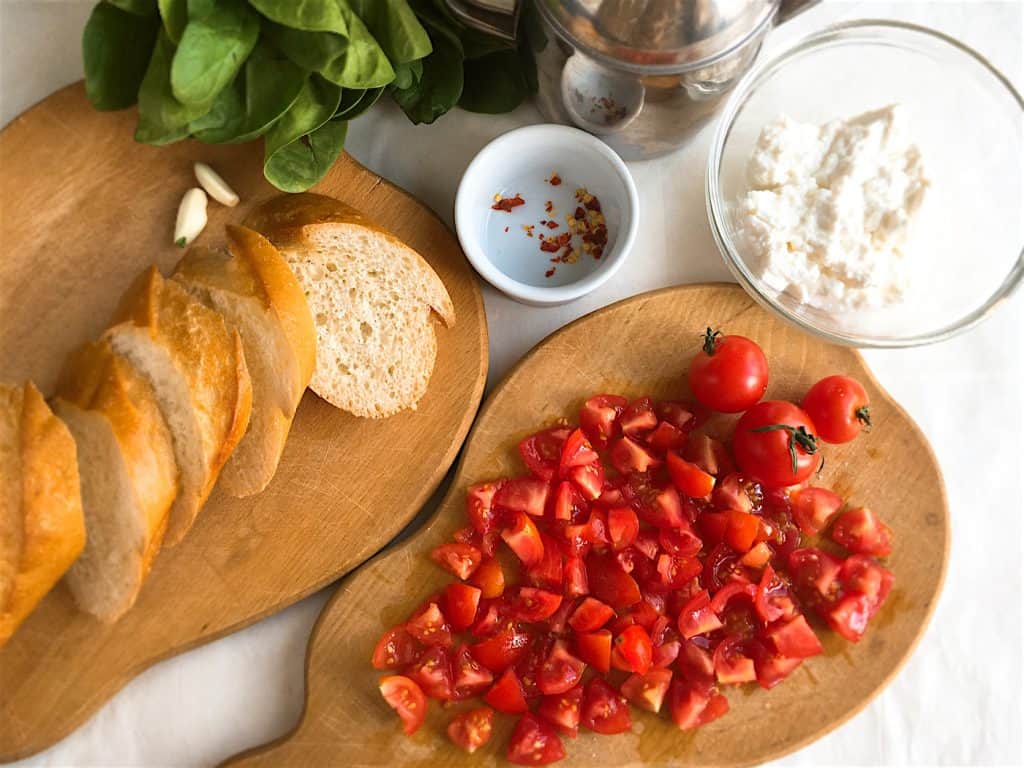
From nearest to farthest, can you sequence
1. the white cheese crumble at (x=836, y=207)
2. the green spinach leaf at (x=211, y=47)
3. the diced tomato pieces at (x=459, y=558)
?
1. the green spinach leaf at (x=211, y=47)
2. the white cheese crumble at (x=836, y=207)
3. the diced tomato pieces at (x=459, y=558)

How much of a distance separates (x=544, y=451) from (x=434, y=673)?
57 centimetres

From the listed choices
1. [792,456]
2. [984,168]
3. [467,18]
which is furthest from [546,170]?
[984,168]

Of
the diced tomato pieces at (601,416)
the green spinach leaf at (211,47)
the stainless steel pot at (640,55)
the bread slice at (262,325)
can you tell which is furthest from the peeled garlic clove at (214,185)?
the diced tomato pieces at (601,416)

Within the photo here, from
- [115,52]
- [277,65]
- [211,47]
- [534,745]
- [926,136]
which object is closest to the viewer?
[211,47]

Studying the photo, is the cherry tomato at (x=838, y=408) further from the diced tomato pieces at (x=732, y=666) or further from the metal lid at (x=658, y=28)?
the metal lid at (x=658, y=28)

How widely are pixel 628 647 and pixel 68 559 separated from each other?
1229mm

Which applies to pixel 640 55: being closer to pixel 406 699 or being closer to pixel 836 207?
pixel 836 207

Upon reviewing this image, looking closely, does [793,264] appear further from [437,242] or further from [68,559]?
[68,559]

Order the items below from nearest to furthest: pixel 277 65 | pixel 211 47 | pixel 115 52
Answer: pixel 211 47 → pixel 277 65 → pixel 115 52

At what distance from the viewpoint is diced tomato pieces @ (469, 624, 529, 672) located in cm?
220

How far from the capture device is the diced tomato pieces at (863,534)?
225 cm

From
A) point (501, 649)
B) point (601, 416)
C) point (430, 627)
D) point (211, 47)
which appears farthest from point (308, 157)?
point (501, 649)

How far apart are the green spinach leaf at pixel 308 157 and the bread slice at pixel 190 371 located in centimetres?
35

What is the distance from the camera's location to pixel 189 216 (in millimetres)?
2234
